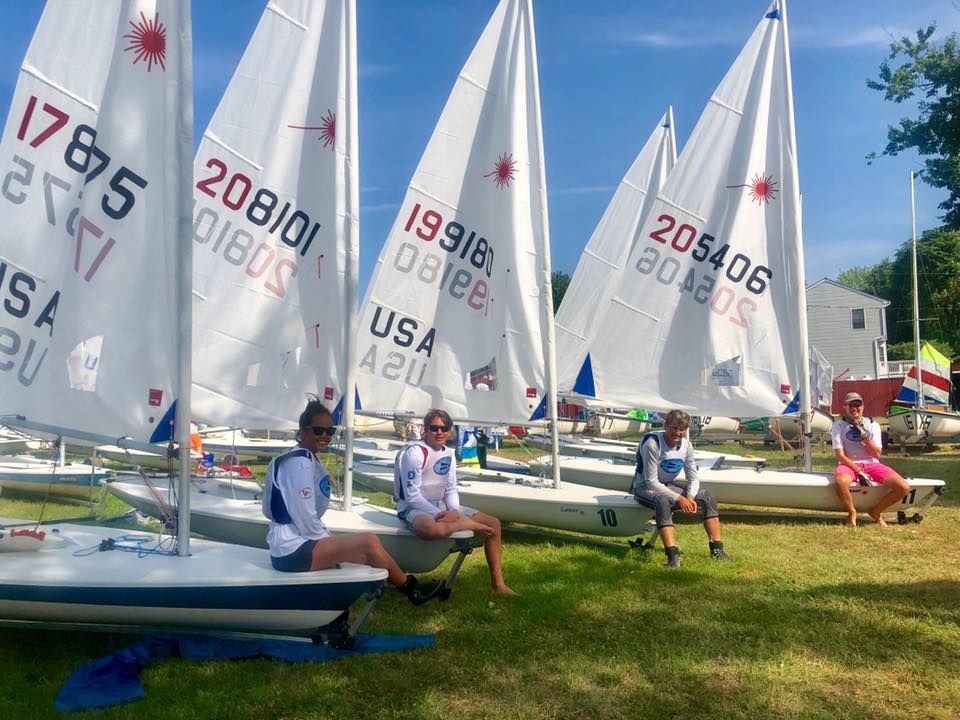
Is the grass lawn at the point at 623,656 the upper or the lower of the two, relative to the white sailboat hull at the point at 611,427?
lower

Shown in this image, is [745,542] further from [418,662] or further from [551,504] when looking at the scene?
[418,662]

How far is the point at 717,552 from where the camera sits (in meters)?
6.17

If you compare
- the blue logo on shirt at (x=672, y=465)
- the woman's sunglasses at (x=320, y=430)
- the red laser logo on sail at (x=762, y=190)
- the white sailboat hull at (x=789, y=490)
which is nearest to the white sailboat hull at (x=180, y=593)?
the woman's sunglasses at (x=320, y=430)

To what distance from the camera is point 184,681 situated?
3.67 metres

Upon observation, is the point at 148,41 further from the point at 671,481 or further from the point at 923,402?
the point at 923,402

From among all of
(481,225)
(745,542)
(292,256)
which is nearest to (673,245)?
(481,225)

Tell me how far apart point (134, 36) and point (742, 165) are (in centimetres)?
650

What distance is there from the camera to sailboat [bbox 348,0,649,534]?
7.59 metres

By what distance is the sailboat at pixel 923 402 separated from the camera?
581 inches

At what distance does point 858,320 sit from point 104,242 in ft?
114

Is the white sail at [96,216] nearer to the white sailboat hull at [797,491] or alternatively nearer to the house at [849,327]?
the white sailboat hull at [797,491]

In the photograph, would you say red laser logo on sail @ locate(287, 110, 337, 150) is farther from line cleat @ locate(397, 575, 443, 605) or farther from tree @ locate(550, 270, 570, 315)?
tree @ locate(550, 270, 570, 315)

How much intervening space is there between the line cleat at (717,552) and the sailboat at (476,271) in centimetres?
149

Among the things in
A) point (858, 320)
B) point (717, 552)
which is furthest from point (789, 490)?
point (858, 320)
